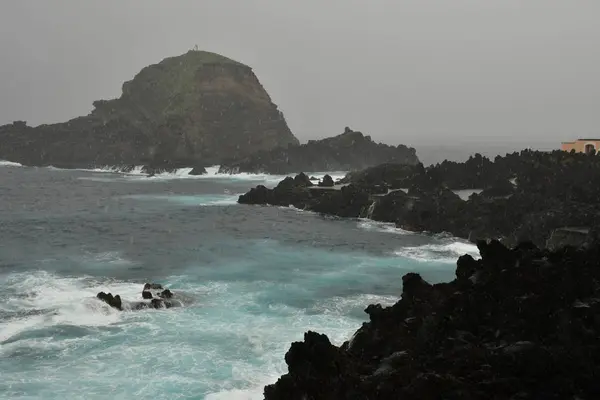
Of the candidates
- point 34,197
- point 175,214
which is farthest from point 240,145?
point 175,214

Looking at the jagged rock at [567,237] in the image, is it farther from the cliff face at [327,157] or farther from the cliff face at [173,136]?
the cliff face at [173,136]

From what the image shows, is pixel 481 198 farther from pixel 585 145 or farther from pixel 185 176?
pixel 185 176

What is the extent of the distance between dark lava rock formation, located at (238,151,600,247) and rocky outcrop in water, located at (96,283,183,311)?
26635 millimetres

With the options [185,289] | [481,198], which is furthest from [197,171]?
[185,289]

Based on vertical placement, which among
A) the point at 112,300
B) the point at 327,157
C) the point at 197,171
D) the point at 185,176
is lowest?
the point at 112,300

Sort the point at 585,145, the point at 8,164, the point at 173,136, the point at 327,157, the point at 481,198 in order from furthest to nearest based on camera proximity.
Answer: the point at 8,164
the point at 173,136
the point at 327,157
the point at 585,145
the point at 481,198

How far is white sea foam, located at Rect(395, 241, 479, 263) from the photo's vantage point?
42875 mm

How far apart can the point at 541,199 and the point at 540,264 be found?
3773 centimetres

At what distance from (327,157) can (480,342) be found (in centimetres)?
12833

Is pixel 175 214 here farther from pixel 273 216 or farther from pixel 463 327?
pixel 463 327

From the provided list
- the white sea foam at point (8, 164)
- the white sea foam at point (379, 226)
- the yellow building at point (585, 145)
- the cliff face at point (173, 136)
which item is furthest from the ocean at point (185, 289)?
the white sea foam at point (8, 164)

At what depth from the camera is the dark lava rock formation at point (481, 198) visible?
4672cm

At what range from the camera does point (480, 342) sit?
1550 cm

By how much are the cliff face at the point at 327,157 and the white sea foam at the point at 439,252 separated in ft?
302
